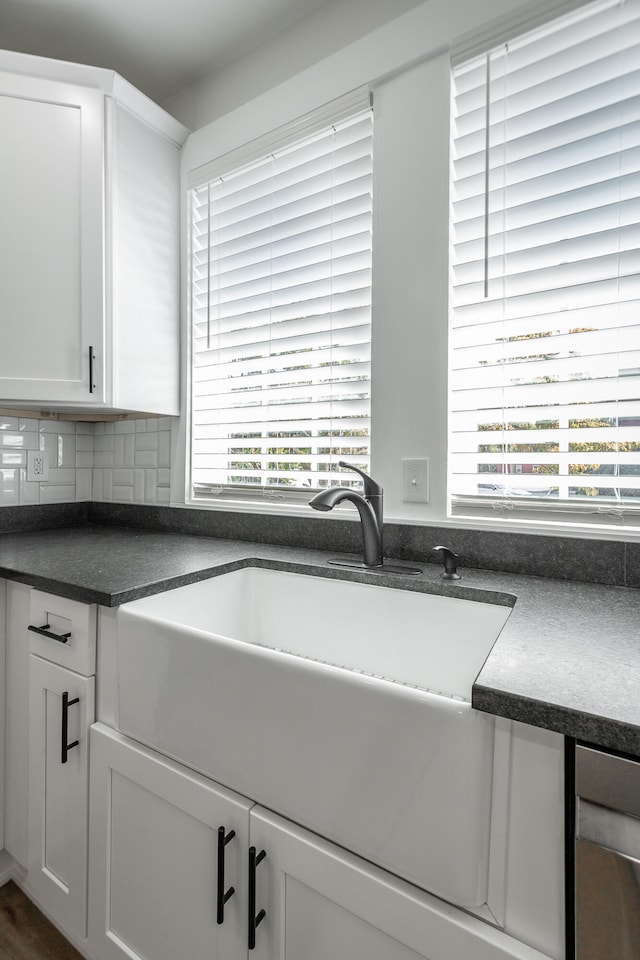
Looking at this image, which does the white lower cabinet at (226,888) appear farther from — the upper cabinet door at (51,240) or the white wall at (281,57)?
the white wall at (281,57)

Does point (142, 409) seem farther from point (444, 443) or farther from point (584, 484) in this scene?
point (584, 484)

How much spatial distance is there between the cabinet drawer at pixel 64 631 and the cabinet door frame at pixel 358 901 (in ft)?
1.71

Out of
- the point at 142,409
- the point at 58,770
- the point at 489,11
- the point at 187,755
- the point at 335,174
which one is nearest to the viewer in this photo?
the point at 187,755

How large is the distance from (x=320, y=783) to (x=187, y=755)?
0.30 m

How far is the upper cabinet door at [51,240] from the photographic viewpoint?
1.58m

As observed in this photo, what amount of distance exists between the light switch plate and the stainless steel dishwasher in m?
0.86

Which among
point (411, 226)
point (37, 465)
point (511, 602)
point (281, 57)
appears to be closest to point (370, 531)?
point (511, 602)

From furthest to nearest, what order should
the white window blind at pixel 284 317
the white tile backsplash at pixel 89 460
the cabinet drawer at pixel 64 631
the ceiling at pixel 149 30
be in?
1. the white tile backsplash at pixel 89 460
2. the ceiling at pixel 149 30
3. the white window blind at pixel 284 317
4. the cabinet drawer at pixel 64 631

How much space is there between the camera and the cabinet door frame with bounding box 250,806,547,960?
2.06 feet

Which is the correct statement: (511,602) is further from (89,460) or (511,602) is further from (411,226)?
(89,460)

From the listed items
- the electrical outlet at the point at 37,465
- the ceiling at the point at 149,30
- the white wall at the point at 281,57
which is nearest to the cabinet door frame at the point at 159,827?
the electrical outlet at the point at 37,465

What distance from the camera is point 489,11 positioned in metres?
1.27

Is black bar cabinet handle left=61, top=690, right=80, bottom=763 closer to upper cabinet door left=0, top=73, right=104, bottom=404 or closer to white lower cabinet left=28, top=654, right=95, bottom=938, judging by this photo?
white lower cabinet left=28, top=654, right=95, bottom=938

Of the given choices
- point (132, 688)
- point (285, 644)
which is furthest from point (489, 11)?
point (132, 688)
